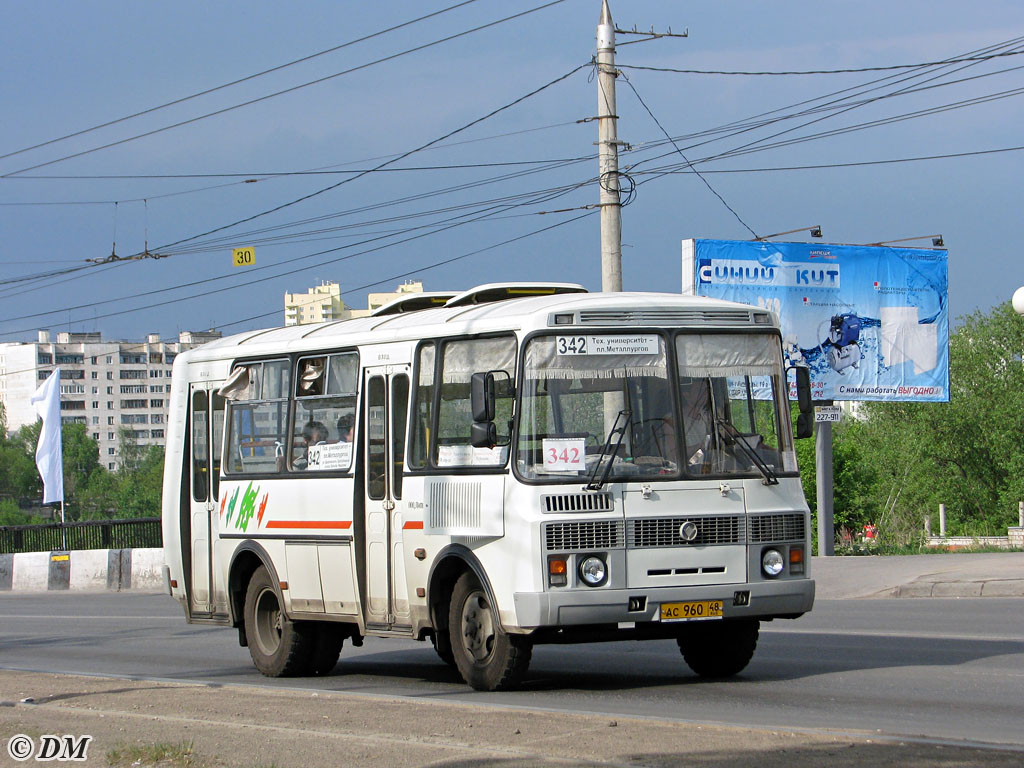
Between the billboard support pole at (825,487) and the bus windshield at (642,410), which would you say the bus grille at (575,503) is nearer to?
the bus windshield at (642,410)

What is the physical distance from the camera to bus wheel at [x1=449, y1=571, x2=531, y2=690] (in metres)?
10.7

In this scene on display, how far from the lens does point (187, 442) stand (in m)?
15.0

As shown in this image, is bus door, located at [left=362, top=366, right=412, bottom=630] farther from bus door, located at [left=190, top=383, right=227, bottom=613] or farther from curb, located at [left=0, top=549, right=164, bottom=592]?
curb, located at [left=0, top=549, right=164, bottom=592]

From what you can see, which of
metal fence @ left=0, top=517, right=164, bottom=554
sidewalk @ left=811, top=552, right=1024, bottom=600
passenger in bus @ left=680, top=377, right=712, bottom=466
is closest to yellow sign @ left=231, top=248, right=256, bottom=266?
metal fence @ left=0, top=517, right=164, bottom=554

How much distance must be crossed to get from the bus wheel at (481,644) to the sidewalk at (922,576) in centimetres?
735

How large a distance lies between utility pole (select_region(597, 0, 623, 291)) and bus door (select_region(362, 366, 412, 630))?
32.5 ft

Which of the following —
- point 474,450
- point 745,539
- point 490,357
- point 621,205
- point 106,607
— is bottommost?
point 106,607

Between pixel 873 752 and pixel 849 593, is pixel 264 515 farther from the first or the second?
pixel 849 593

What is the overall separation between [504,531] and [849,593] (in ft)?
36.7

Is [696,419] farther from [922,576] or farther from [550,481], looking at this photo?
[922,576]

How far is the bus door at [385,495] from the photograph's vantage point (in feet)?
39.0

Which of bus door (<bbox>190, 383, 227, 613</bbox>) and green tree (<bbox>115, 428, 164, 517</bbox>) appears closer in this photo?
bus door (<bbox>190, 383, 227, 613</bbox>)

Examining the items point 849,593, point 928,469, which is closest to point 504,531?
point 849,593

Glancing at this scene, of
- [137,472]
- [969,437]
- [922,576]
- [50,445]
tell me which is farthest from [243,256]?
[137,472]
